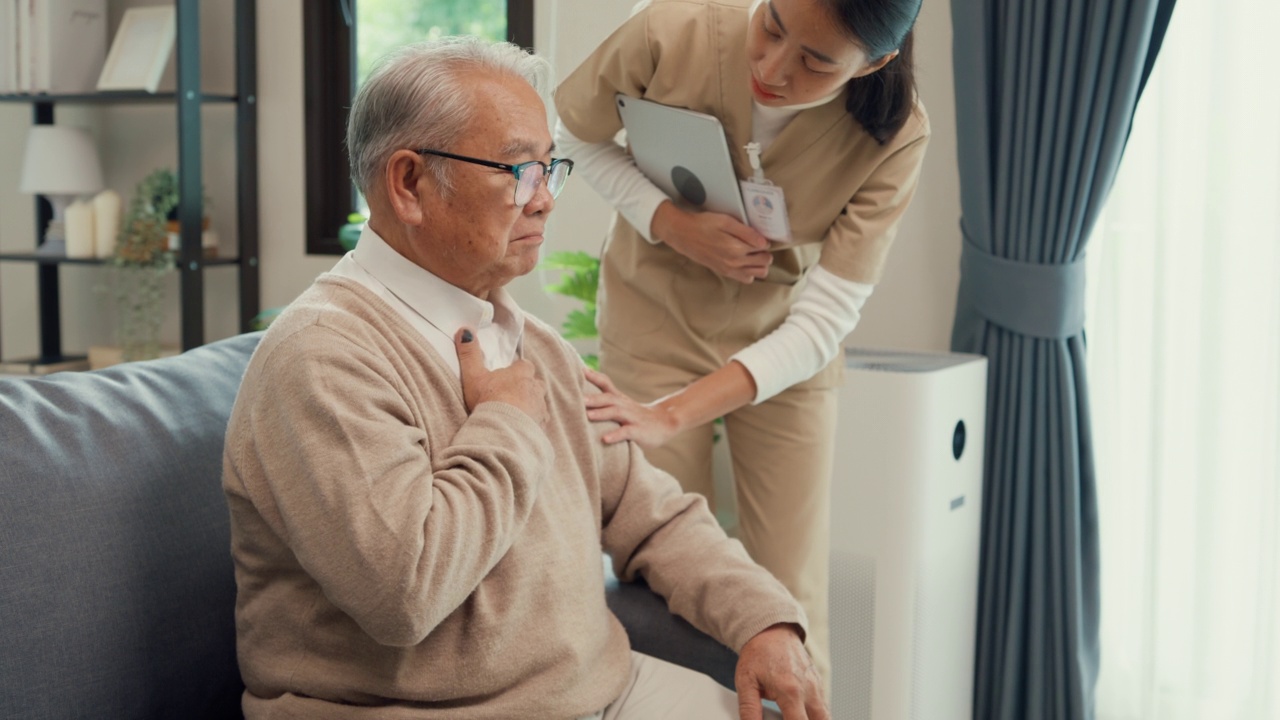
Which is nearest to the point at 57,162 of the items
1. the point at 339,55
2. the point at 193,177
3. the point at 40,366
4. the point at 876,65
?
the point at 193,177

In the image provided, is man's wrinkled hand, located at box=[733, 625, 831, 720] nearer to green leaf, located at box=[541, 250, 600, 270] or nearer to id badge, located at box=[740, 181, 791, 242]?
id badge, located at box=[740, 181, 791, 242]

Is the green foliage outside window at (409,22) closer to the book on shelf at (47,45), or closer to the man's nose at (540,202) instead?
the book on shelf at (47,45)

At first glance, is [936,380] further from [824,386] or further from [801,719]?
[801,719]

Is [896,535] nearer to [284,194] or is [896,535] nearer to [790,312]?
[790,312]

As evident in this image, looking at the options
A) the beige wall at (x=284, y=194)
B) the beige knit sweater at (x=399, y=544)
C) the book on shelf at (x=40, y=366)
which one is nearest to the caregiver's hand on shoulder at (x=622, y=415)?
the beige knit sweater at (x=399, y=544)

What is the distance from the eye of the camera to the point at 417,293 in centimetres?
127

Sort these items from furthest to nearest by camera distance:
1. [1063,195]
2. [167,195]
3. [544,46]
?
[167,195], [544,46], [1063,195]

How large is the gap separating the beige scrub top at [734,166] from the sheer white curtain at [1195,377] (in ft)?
3.10

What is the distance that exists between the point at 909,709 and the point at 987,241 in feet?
3.30

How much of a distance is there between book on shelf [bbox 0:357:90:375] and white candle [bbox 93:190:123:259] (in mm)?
389

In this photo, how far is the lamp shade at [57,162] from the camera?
3461 millimetres

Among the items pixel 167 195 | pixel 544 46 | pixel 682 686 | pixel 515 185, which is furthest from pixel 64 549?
pixel 167 195

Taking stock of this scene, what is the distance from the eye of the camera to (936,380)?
7.27ft

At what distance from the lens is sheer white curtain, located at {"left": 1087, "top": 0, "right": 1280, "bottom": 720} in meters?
2.35
